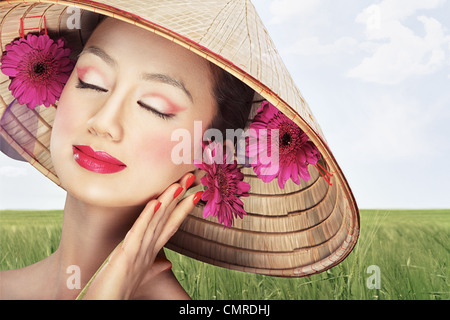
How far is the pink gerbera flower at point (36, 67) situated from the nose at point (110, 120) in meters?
0.44

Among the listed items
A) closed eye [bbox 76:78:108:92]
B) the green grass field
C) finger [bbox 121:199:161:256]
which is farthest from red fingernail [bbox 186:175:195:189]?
the green grass field

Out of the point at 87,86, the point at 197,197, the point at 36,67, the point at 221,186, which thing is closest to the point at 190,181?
the point at 197,197

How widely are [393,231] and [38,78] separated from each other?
227 cm

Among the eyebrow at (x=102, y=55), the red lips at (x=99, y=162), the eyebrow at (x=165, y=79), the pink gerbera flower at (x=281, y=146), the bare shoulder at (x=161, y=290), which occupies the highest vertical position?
the eyebrow at (x=102, y=55)

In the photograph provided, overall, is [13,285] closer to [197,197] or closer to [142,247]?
[142,247]

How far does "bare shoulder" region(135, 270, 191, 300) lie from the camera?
1333 millimetres

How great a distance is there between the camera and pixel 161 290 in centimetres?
136

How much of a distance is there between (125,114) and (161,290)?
54 centimetres

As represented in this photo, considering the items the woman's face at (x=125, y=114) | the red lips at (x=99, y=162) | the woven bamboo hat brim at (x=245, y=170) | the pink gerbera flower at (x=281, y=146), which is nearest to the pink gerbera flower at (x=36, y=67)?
the woven bamboo hat brim at (x=245, y=170)

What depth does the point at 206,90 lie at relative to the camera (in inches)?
49.6

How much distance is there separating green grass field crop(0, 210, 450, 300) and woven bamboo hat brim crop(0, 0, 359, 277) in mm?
501

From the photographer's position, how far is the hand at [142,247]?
1.15 metres

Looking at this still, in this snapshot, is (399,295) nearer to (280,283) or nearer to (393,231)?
(280,283)

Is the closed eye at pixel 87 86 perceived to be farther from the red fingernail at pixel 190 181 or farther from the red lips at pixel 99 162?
the red fingernail at pixel 190 181
